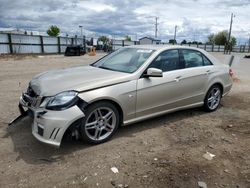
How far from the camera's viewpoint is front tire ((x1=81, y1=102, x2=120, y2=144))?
11.9ft

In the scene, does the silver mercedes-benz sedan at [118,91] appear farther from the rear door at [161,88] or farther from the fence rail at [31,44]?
the fence rail at [31,44]

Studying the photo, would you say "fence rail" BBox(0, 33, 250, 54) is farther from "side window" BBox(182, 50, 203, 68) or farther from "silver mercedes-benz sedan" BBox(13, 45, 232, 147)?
"side window" BBox(182, 50, 203, 68)

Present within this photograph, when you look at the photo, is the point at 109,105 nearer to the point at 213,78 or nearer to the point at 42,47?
the point at 213,78

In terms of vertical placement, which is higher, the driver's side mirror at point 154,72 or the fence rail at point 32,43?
the driver's side mirror at point 154,72

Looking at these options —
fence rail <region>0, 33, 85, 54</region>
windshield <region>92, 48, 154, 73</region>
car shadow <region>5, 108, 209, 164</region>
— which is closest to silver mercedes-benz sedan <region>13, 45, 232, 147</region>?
windshield <region>92, 48, 154, 73</region>

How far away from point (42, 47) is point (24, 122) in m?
28.9

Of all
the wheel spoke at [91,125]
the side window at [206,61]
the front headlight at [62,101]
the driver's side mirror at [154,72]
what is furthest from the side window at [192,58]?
the front headlight at [62,101]

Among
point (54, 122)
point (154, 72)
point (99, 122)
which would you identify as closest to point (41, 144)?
point (54, 122)

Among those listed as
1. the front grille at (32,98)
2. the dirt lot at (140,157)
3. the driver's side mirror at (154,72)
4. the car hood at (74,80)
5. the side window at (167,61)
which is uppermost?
the side window at (167,61)

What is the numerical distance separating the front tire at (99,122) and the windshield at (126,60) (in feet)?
2.76

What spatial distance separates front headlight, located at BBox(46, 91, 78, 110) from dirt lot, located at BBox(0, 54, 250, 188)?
70cm

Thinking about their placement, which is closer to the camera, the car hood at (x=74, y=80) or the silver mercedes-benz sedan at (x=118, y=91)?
the silver mercedes-benz sedan at (x=118, y=91)

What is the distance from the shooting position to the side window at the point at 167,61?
4.51 meters

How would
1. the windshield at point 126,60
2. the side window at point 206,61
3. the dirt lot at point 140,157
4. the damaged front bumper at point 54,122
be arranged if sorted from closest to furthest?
the dirt lot at point 140,157, the damaged front bumper at point 54,122, the windshield at point 126,60, the side window at point 206,61
